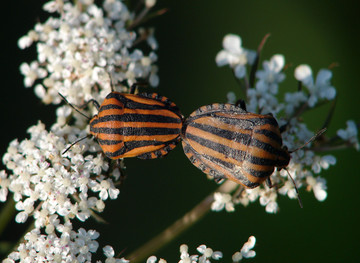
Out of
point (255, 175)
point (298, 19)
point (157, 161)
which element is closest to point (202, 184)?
point (157, 161)

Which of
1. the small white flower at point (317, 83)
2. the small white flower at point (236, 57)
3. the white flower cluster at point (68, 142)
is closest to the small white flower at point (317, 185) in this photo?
the small white flower at point (317, 83)

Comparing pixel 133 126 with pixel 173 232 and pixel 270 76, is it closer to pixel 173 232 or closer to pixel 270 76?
pixel 173 232

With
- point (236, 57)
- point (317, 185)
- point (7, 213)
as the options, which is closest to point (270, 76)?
point (236, 57)

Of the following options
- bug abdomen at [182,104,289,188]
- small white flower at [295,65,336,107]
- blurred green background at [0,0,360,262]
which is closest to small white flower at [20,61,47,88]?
blurred green background at [0,0,360,262]

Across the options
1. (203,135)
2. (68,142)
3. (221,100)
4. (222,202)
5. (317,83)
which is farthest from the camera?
(221,100)

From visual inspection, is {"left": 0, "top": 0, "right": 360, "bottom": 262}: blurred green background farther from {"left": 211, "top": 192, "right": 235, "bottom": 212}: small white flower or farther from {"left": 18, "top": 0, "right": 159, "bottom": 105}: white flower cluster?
{"left": 211, "top": 192, "right": 235, "bottom": 212}: small white flower

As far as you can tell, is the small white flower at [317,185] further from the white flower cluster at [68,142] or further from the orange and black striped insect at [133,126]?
the white flower cluster at [68,142]
